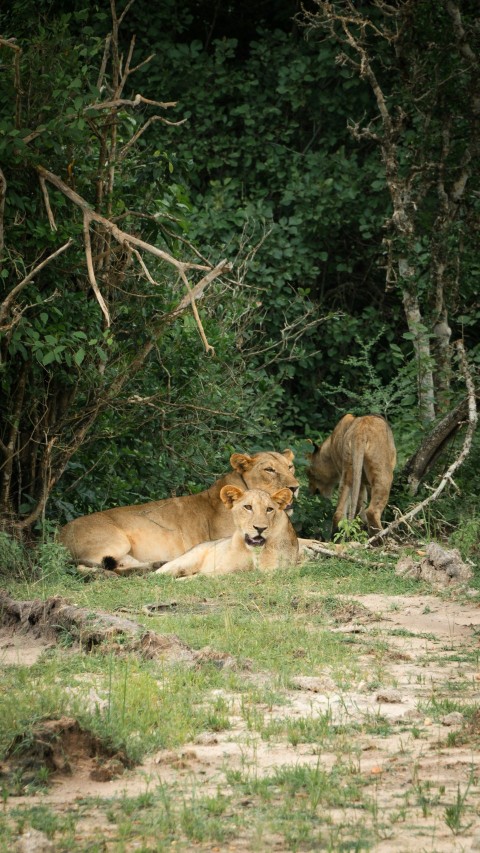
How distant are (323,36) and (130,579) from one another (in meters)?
9.08

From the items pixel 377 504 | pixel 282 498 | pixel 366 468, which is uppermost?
pixel 282 498

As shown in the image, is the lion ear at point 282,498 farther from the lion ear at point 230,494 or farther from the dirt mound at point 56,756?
the dirt mound at point 56,756

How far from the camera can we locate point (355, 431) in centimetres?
1022

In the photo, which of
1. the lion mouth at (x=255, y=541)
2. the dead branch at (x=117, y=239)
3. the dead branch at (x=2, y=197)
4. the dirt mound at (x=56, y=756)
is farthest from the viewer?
the lion mouth at (x=255, y=541)

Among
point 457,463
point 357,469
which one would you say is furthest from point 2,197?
point 357,469

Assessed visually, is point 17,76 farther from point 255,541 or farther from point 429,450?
point 429,450

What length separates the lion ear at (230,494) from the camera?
842cm

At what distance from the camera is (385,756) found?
4297 mm

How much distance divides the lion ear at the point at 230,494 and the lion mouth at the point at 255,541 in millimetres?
293

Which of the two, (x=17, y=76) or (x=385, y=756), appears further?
(x=17, y=76)

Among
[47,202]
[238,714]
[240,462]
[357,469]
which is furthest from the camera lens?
[357,469]

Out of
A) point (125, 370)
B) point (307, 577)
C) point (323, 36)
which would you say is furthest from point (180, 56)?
point (307, 577)

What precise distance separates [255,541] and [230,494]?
0.37 meters

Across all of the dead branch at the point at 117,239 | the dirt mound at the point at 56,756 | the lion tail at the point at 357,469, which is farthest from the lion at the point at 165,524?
the dirt mound at the point at 56,756
